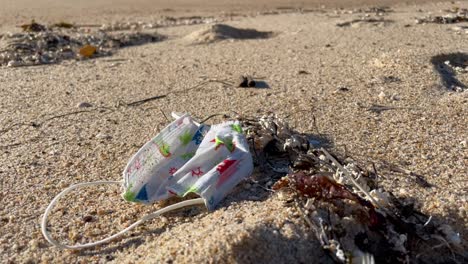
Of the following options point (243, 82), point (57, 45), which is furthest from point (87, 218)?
point (57, 45)

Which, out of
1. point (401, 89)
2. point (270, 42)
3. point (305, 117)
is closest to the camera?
point (305, 117)

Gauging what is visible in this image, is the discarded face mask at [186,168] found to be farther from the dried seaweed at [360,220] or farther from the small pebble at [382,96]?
the small pebble at [382,96]

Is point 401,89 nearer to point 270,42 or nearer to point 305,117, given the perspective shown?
point 305,117

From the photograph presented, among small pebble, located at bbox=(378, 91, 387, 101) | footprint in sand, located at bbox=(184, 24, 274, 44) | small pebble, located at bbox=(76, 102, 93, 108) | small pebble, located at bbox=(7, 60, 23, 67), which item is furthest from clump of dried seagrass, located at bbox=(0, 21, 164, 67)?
small pebble, located at bbox=(378, 91, 387, 101)

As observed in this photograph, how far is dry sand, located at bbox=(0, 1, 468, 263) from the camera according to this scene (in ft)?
7.16

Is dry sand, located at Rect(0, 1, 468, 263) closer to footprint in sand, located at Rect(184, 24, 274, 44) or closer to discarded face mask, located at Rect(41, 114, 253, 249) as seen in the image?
discarded face mask, located at Rect(41, 114, 253, 249)

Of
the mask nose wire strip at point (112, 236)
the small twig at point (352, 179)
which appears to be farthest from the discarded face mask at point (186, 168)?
the small twig at point (352, 179)

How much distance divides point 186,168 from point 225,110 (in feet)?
3.81

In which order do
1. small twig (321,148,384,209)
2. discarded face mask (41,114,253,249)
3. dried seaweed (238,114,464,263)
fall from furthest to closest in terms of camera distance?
discarded face mask (41,114,253,249)
small twig (321,148,384,209)
dried seaweed (238,114,464,263)

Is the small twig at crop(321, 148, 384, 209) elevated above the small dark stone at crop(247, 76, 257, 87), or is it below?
above

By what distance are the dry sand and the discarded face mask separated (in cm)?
5

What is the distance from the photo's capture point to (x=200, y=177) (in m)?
2.43

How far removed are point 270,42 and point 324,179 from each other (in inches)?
140

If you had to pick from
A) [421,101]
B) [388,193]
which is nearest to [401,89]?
[421,101]
